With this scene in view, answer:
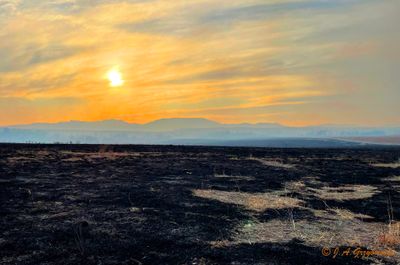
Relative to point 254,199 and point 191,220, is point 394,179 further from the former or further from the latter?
point 191,220

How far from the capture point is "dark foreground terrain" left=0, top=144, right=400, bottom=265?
404 inches

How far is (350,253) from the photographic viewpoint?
35.1ft

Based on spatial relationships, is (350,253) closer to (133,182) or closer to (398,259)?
(398,259)

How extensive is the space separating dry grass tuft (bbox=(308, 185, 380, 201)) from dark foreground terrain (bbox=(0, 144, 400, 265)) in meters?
0.05

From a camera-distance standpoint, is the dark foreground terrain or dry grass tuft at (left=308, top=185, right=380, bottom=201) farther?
dry grass tuft at (left=308, top=185, right=380, bottom=201)

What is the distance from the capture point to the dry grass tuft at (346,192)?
20328 millimetres

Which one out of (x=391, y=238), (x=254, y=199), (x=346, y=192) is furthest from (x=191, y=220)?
(x=346, y=192)

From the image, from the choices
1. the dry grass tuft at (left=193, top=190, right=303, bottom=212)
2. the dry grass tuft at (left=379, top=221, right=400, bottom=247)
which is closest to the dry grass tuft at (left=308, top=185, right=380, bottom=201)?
the dry grass tuft at (left=193, top=190, right=303, bottom=212)

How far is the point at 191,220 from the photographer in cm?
1384

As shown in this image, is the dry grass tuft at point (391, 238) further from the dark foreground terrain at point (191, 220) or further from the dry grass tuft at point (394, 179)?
the dry grass tuft at point (394, 179)

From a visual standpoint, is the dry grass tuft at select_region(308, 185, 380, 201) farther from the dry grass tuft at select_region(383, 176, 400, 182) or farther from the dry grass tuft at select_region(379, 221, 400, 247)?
the dry grass tuft at select_region(379, 221, 400, 247)

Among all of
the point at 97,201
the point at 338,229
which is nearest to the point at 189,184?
the point at 97,201

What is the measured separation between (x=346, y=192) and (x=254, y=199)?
6.46 meters

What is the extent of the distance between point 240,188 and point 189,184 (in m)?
2.89
